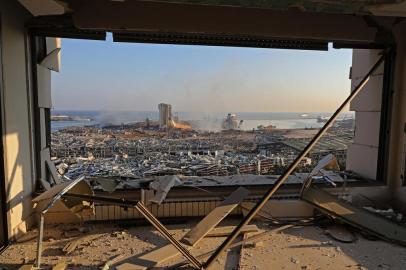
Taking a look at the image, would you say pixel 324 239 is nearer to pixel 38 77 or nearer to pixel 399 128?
pixel 399 128

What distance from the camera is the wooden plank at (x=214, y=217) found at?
2.73 m

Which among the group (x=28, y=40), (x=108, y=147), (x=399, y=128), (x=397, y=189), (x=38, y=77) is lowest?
(x=397, y=189)

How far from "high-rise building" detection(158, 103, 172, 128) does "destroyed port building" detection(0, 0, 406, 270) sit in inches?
44.4

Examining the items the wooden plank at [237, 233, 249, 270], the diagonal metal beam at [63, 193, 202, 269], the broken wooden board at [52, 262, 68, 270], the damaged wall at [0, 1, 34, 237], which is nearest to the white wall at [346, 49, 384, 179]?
the wooden plank at [237, 233, 249, 270]

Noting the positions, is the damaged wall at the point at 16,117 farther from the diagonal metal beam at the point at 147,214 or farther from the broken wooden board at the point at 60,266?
the diagonal metal beam at the point at 147,214

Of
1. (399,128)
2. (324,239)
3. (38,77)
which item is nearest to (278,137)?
(399,128)

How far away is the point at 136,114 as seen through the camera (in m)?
7.08

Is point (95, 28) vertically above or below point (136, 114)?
above

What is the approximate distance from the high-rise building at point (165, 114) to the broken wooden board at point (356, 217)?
321cm

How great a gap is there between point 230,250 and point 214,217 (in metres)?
0.41

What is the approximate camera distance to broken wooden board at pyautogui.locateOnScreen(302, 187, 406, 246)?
2.98m

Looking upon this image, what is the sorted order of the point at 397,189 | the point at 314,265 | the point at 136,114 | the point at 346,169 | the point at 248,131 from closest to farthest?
the point at 314,265 → the point at 397,189 → the point at 346,169 → the point at 248,131 → the point at 136,114

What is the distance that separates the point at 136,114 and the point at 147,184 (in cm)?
388

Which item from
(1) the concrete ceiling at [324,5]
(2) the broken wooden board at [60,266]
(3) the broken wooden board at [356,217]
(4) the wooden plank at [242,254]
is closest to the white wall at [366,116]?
(3) the broken wooden board at [356,217]
